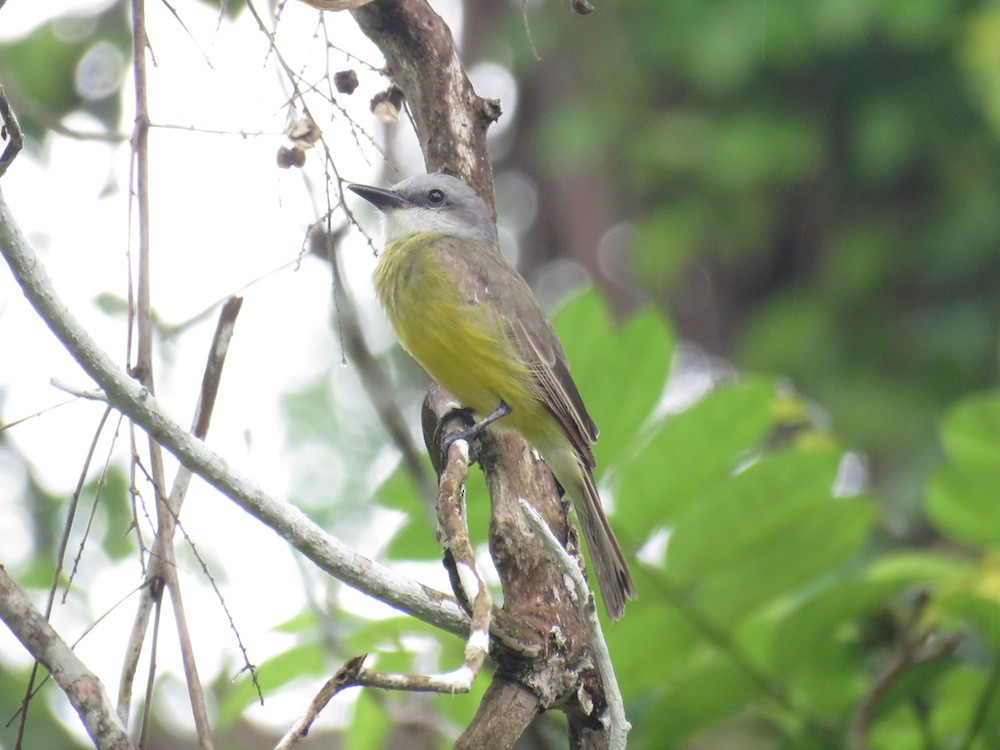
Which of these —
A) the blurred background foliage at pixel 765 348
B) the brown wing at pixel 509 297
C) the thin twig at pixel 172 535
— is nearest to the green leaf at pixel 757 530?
the blurred background foliage at pixel 765 348

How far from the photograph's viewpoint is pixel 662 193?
32.7 feet

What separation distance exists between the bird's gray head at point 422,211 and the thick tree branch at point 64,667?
225cm

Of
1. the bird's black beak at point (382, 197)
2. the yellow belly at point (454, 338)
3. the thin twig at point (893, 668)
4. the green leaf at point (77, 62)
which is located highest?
the green leaf at point (77, 62)

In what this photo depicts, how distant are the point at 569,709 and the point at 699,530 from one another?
3.51 feet

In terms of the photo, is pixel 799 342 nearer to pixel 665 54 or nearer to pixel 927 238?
pixel 927 238

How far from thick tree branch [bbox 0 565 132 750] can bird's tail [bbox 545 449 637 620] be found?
1.67 metres

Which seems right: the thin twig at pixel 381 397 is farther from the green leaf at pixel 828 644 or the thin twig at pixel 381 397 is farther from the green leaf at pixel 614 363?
the green leaf at pixel 828 644

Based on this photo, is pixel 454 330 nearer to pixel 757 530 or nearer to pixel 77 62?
pixel 757 530

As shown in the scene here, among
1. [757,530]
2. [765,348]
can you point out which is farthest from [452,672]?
[765,348]

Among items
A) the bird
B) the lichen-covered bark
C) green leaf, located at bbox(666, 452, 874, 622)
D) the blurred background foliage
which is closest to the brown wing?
the bird

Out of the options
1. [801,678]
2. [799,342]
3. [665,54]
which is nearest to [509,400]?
[801,678]

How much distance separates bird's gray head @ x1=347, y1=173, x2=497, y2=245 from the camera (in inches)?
162

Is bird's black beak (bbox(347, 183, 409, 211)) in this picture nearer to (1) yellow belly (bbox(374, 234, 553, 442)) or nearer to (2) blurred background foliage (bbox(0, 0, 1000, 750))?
(1) yellow belly (bbox(374, 234, 553, 442))

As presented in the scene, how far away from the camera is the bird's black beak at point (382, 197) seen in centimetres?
460
